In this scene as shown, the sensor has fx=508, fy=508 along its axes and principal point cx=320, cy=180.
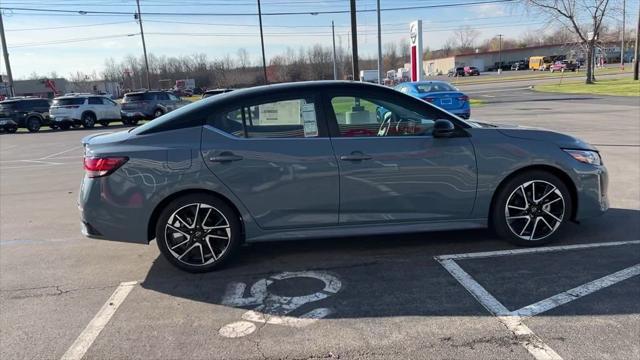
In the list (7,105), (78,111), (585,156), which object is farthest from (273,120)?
(7,105)

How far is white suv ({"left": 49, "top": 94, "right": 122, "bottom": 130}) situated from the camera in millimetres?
26641

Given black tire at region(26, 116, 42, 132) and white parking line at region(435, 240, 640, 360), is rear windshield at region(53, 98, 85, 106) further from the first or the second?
white parking line at region(435, 240, 640, 360)

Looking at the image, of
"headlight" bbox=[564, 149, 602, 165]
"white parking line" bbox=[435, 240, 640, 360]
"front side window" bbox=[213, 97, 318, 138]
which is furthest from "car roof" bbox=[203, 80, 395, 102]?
"headlight" bbox=[564, 149, 602, 165]

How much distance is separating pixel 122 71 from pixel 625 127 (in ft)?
374

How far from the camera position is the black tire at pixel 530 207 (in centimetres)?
471

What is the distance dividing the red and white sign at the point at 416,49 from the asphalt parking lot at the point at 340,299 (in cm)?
2275

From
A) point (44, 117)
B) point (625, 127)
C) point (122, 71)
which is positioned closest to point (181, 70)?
point (122, 71)

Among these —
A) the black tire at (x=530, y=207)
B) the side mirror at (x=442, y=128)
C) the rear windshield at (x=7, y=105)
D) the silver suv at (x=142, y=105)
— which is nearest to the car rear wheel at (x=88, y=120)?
the silver suv at (x=142, y=105)

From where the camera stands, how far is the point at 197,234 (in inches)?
175

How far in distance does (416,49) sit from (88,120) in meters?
18.1

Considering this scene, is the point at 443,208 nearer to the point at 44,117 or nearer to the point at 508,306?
the point at 508,306

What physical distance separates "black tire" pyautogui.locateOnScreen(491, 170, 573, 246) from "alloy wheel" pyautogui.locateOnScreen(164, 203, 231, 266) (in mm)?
2526

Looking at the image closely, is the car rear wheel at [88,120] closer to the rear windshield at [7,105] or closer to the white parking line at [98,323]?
the rear windshield at [7,105]

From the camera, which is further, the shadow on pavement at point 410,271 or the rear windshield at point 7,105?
the rear windshield at point 7,105
